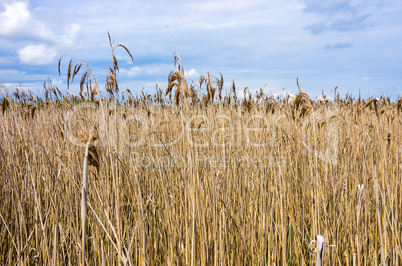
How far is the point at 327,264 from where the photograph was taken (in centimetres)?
144

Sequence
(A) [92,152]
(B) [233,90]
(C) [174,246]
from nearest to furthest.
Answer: (A) [92,152], (C) [174,246], (B) [233,90]

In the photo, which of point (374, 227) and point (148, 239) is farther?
point (374, 227)

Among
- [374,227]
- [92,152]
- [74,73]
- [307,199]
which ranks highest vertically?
[74,73]

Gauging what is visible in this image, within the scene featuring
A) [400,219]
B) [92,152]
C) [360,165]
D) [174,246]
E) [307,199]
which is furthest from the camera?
[360,165]

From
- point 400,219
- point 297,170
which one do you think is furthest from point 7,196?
point 400,219

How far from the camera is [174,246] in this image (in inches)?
44.5

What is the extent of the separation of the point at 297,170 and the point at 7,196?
2.36m

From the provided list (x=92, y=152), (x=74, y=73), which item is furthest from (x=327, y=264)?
(x=74, y=73)

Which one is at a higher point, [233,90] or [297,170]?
[233,90]

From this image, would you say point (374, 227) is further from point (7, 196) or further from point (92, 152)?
point (7, 196)
